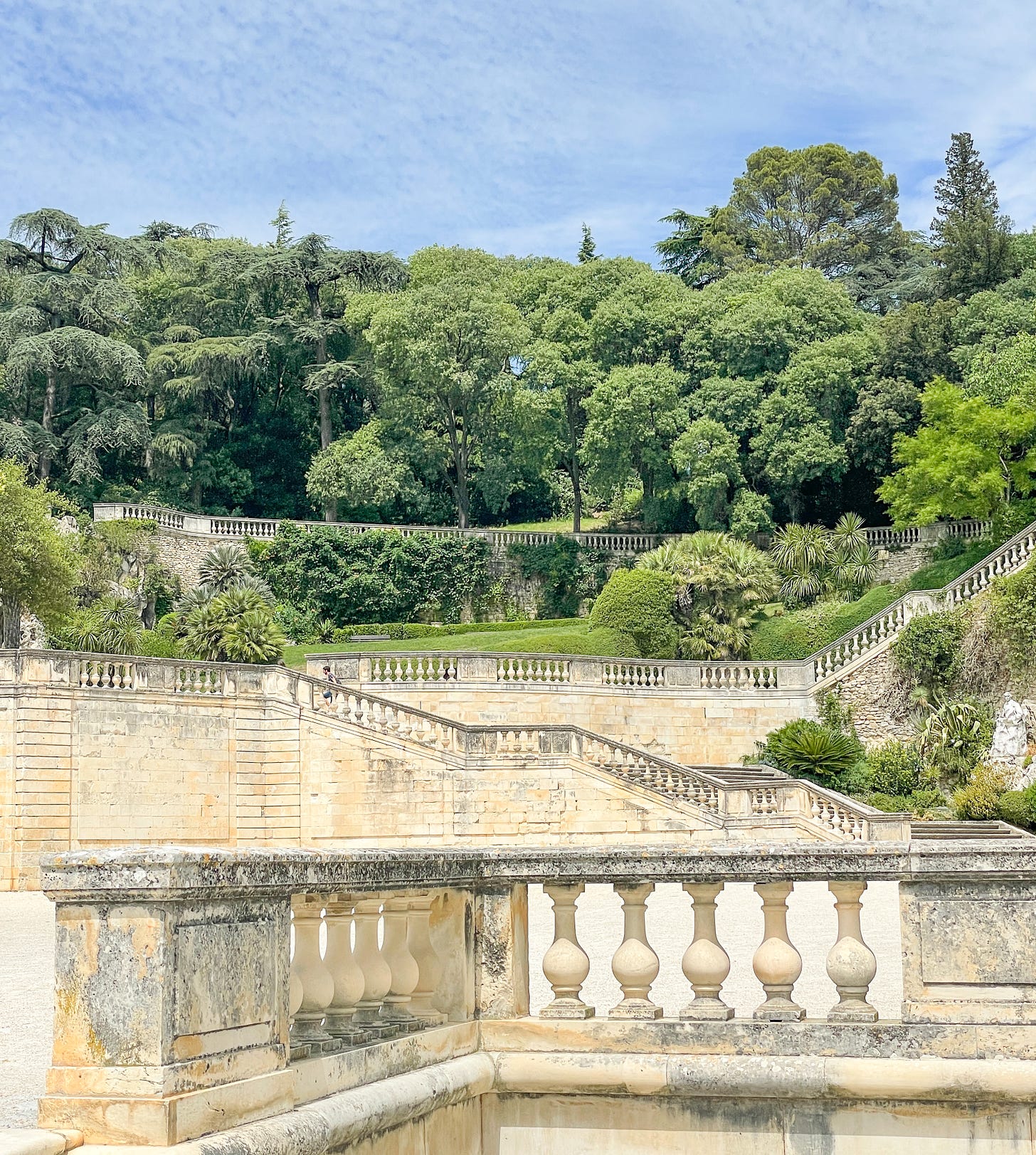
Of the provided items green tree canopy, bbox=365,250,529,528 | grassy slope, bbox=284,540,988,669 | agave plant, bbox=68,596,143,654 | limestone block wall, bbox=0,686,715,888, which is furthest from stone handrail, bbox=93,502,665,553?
limestone block wall, bbox=0,686,715,888

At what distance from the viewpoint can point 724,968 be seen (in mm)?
5746

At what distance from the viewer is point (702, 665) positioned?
3312cm

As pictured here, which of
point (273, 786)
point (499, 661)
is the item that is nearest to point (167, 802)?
point (273, 786)

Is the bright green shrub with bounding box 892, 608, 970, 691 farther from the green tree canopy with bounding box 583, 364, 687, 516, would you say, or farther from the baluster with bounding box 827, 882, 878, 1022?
the baluster with bounding box 827, 882, 878, 1022

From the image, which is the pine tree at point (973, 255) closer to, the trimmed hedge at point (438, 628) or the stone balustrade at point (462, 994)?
the trimmed hedge at point (438, 628)

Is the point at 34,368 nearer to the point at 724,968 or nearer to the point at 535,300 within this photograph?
the point at 535,300

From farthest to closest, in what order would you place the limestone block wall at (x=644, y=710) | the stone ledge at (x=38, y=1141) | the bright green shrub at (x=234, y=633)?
the bright green shrub at (x=234, y=633)
the limestone block wall at (x=644, y=710)
the stone ledge at (x=38, y=1141)

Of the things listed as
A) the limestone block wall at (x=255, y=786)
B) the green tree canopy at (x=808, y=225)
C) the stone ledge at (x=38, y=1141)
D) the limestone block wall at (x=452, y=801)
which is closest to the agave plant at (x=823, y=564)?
the limestone block wall at (x=452, y=801)

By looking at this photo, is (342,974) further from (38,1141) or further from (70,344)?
(70,344)

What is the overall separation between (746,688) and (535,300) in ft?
79.7

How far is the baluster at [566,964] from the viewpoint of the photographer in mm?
5922

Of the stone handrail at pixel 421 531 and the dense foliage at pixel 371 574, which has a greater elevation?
the stone handrail at pixel 421 531

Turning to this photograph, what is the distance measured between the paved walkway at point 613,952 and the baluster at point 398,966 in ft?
4.23

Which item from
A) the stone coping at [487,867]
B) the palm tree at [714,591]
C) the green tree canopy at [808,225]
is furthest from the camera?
the green tree canopy at [808,225]
